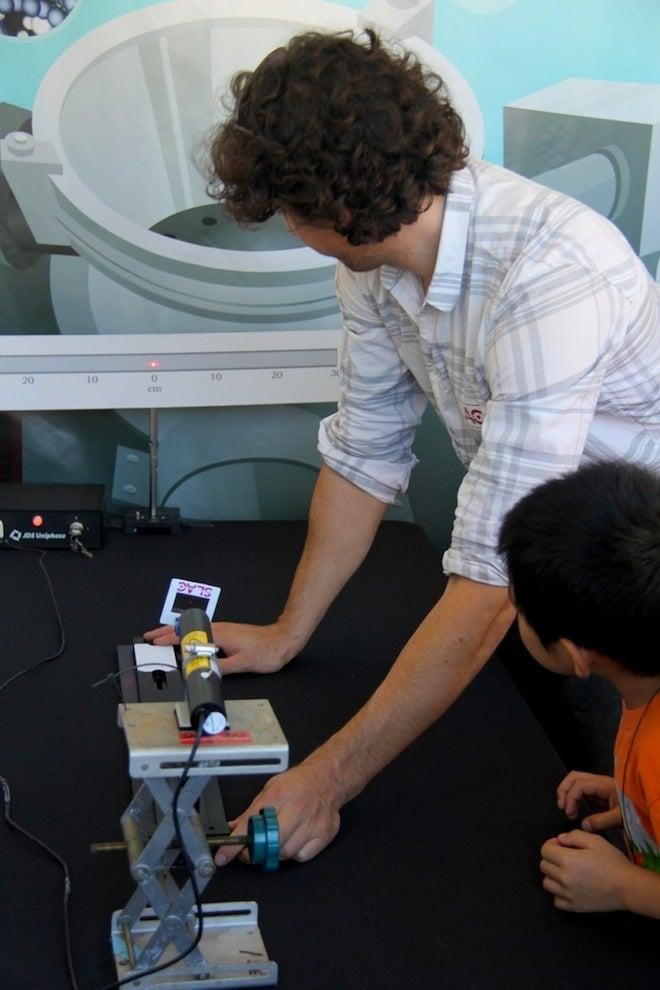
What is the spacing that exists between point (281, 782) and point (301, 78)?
0.81 metres

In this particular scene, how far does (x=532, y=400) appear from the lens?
4.01 feet

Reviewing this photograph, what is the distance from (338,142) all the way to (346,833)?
31.1 inches

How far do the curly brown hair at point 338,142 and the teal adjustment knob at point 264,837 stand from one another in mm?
681

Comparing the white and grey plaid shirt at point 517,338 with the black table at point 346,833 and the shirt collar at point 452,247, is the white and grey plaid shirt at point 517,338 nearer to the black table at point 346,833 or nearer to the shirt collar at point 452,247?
the shirt collar at point 452,247

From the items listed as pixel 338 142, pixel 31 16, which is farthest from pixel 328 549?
pixel 31 16

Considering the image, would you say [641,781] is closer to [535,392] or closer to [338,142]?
[535,392]

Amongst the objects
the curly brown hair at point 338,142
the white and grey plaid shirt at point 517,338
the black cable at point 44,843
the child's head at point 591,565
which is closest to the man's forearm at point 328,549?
the white and grey plaid shirt at point 517,338

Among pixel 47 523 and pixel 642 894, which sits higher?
pixel 642 894

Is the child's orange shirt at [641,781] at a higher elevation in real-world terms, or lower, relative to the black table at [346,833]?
higher

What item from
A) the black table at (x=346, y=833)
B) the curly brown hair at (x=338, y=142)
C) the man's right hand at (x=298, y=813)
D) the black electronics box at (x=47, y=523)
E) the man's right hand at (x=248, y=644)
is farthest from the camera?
the black electronics box at (x=47, y=523)

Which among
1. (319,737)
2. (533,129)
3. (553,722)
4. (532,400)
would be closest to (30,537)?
(319,737)

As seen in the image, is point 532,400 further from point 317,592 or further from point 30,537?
point 30,537

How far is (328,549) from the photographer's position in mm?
1693

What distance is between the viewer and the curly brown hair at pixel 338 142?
1317 millimetres
